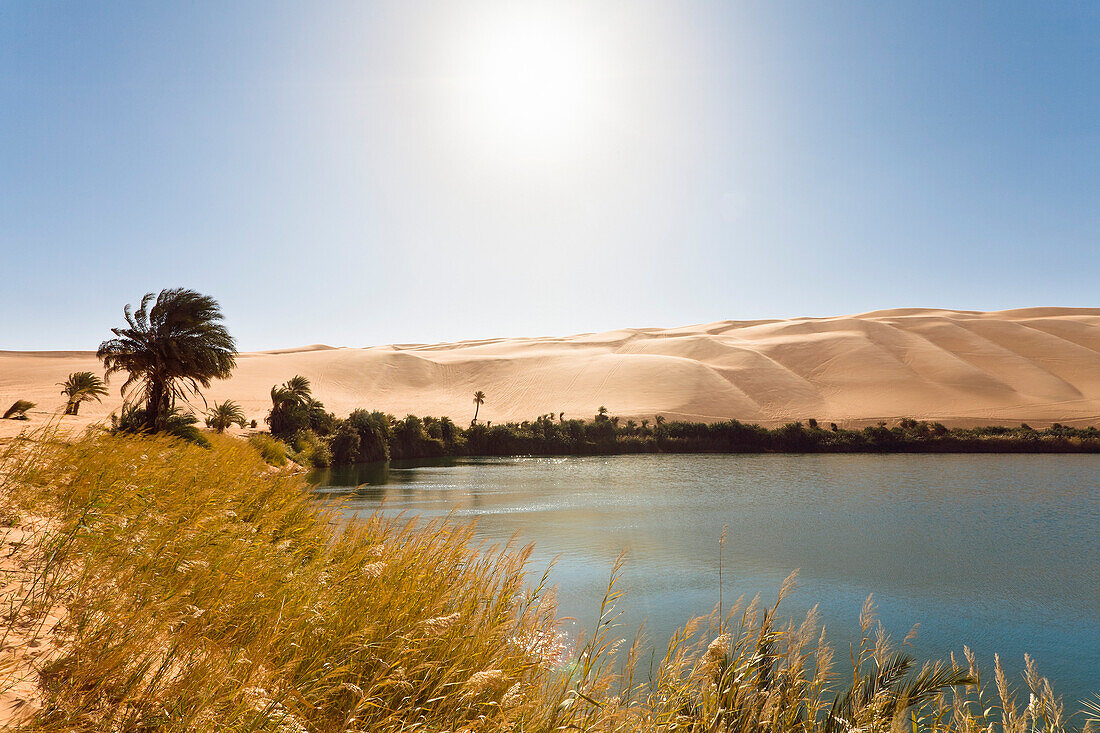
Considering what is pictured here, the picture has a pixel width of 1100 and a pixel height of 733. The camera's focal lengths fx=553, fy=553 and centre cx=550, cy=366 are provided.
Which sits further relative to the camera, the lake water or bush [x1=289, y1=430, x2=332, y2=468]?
bush [x1=289, y1=430, x2=332, y2=468]

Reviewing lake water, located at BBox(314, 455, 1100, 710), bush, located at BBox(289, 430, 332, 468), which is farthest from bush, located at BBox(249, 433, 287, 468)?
bush, located at BBox(289, 430, 332, 468)

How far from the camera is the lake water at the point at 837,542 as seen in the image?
12367 mm

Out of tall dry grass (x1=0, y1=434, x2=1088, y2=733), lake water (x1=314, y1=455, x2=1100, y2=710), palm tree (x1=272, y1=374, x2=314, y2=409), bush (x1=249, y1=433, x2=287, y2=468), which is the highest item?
palm tree (x1=272, y1=374, x2=314, y2=409)

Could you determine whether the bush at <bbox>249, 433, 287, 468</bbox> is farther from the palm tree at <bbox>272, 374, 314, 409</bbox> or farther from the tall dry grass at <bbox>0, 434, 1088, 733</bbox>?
the tall dry grass at <bbox>0, 434, 1088, 733</bbox>

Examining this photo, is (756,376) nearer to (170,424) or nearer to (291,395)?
(291,395)

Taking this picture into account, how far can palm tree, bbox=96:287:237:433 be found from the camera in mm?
20883

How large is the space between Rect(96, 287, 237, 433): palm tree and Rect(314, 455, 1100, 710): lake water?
26.6 ft

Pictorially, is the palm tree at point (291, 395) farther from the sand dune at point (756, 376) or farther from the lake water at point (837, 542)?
the sand dune at point (756, 376)

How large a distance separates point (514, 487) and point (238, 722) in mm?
32806

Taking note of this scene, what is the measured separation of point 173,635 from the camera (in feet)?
10.8

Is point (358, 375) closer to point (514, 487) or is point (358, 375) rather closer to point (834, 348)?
point (514, 487)

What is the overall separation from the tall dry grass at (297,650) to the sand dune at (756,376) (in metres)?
65.2

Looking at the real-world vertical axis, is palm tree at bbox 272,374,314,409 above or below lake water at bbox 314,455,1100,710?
above

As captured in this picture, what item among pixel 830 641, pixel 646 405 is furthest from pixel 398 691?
pixel 646 405
